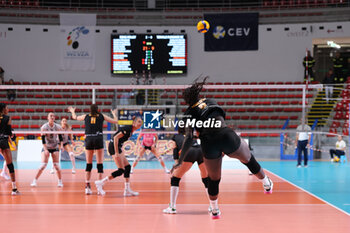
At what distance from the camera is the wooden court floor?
652 cm

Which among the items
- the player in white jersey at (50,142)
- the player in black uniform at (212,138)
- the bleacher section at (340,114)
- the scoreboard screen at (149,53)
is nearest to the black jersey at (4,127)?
the player in white jersey at (50,142)

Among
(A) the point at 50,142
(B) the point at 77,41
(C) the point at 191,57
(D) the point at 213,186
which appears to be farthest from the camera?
(C) the point at 191,57

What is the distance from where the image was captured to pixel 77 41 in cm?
2362

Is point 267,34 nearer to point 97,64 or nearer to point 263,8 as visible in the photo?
point 263,8

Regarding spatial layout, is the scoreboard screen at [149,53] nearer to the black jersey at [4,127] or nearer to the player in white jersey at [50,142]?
the player in white jersey at [50,142]

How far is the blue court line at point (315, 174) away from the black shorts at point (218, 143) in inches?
151

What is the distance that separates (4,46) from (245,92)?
1516cm
